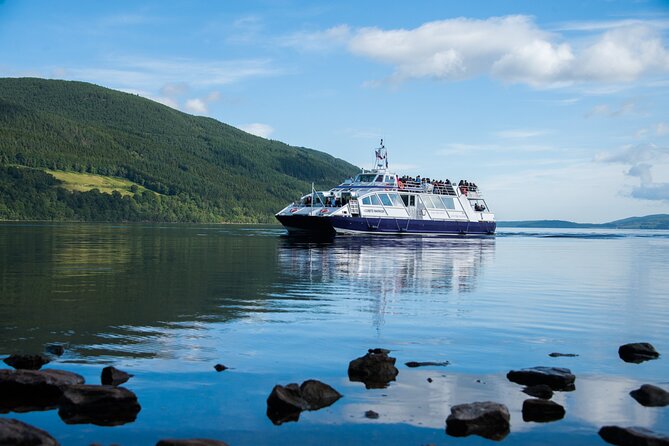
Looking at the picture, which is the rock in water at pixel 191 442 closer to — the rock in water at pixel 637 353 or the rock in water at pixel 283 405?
the rock in water at pixel 283 405

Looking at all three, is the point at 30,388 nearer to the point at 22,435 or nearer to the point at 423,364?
the point at 22,435

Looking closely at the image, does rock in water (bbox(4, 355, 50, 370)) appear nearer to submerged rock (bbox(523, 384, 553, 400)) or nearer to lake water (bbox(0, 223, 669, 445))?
lake water (bbox(0, 223, 669, 445))

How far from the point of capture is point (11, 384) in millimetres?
11609

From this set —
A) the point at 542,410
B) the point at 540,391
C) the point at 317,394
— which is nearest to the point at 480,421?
the point at 542,410

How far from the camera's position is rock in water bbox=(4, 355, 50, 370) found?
13.5m

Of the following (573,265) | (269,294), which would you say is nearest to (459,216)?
(573,265)

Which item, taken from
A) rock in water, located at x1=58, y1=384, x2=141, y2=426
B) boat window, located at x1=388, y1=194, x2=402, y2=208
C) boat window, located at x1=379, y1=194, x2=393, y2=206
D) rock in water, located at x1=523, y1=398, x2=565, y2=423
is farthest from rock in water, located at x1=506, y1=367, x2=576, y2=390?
boat window, located at x1=388, y1=194, x2=402, y2=208

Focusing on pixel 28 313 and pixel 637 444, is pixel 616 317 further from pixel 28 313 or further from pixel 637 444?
pixel 28 313

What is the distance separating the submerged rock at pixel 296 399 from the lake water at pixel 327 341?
0.17 m

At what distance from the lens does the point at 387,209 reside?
3501 inches

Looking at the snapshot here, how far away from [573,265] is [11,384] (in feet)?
142

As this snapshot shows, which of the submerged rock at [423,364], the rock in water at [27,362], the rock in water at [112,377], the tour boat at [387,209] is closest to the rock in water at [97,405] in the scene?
the rock in water at [112,377]

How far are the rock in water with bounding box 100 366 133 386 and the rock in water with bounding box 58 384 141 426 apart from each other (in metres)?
1.11

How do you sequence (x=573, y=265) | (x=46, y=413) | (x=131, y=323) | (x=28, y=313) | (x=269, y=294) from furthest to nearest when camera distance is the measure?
(x=573, y=265)
(x=269, y=294)
(x=28, y=313)
(x=131, y=323)
(x=46, y=413)
